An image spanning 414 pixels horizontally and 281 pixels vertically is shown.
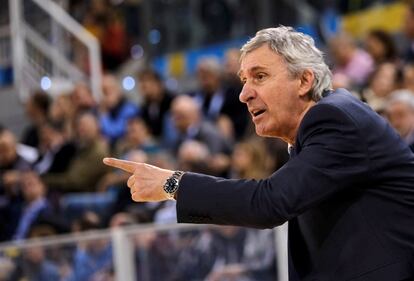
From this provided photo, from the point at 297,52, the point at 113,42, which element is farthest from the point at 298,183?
the point at 113,42

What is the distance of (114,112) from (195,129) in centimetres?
157

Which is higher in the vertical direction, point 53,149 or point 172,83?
point 172,83

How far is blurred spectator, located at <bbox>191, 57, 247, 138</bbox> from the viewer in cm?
885

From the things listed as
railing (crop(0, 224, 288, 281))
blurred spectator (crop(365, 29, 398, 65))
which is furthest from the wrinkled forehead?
blurred spectator (crop(365, 29, 398, 65))

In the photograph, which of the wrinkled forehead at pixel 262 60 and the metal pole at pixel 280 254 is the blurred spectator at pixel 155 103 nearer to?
the metal pole at pixel 280 254

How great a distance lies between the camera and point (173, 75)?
12141mm

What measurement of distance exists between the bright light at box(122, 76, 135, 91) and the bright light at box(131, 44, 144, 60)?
58 cm

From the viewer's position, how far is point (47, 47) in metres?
11.7

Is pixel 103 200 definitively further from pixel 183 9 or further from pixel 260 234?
pixel 183 9

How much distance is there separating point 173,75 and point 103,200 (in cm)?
415

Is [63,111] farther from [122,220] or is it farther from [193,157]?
[122,220]

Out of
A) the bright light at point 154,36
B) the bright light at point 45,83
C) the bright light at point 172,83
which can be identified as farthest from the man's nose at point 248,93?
the bright light at point 154,36

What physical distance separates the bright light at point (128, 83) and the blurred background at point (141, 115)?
0.10 ft

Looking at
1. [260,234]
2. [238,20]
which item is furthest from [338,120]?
[238,20]
